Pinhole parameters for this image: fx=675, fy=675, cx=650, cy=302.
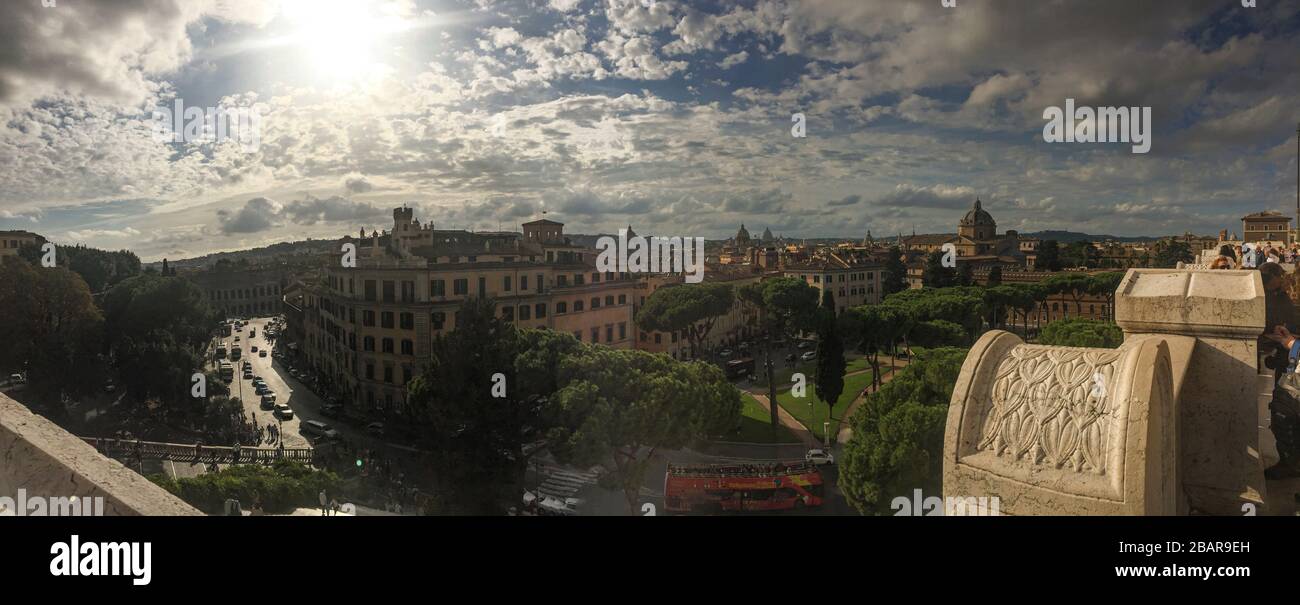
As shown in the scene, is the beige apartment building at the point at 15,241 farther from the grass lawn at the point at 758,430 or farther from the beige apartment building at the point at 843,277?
the beige apartment building at the point at 843,277

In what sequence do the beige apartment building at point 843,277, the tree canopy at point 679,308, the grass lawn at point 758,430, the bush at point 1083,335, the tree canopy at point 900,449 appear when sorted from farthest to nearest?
the beige apartment building at point 843,277, the tree canopy at point 679,308, the grass lawn at point 758,430, the bush at point 1083,335, the tree canopy at point 900,449

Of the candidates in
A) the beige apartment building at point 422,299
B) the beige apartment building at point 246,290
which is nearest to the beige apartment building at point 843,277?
the beige apartment building at point 422,299

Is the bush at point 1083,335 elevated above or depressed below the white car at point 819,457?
above

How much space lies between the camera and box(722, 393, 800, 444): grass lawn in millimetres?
17000

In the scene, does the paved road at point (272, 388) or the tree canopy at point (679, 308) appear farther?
the tree canopy at point (679, 308)

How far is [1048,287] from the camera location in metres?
29.9

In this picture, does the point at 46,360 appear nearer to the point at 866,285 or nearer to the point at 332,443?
the point at 332,443

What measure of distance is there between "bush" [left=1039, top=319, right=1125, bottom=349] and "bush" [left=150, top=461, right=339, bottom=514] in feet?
41.2

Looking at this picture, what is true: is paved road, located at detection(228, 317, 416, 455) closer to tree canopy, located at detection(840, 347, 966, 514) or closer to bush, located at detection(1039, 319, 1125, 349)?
tree canopy, located at detection(840, 347, 966, 514)

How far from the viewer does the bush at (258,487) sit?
7.91 m

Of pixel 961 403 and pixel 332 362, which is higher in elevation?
pixel 961 403

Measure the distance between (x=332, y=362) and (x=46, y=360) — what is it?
297 inches

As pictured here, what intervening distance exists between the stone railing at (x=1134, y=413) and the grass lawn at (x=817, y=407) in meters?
15.1

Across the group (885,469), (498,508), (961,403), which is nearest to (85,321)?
(498,508)
